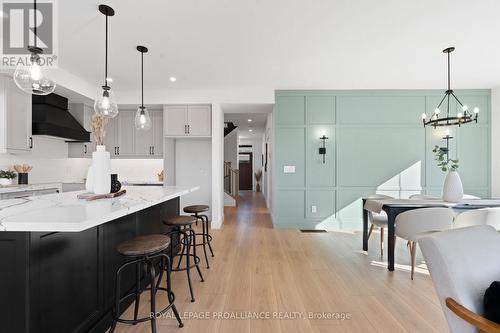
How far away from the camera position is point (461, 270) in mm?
1154

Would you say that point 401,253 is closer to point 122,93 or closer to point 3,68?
point 122,93

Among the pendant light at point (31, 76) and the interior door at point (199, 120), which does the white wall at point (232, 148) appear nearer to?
the interior door at point (199, 120)

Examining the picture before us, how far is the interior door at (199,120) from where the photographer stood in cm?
476

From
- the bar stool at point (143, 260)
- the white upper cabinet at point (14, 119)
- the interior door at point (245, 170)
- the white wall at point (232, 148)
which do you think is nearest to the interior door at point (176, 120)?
the white upper cabinet at point (14, 119)

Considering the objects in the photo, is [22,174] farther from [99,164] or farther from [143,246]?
[143,246]

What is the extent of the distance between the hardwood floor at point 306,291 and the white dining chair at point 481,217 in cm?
78

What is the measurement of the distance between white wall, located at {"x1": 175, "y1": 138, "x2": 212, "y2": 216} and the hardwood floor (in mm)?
1926

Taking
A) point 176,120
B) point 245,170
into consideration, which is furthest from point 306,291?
point 245,170

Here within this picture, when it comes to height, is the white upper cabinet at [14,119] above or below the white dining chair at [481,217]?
above

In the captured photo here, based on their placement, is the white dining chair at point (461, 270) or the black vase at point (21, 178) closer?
the white dining chair at point (461, 270)

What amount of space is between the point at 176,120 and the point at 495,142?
6.42 meters

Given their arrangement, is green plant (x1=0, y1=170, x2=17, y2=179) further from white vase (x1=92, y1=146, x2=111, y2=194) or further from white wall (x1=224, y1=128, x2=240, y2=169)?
white wall (x1=224, y1=128, x2=240, y2=169)

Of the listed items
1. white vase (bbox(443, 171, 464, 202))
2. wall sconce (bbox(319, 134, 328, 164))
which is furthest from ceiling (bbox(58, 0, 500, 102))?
white vase (bbox(443, 171, 464, 202))

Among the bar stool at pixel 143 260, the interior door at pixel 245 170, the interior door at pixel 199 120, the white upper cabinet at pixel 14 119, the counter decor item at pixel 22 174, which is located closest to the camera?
the bar stool at pixel 143 260
